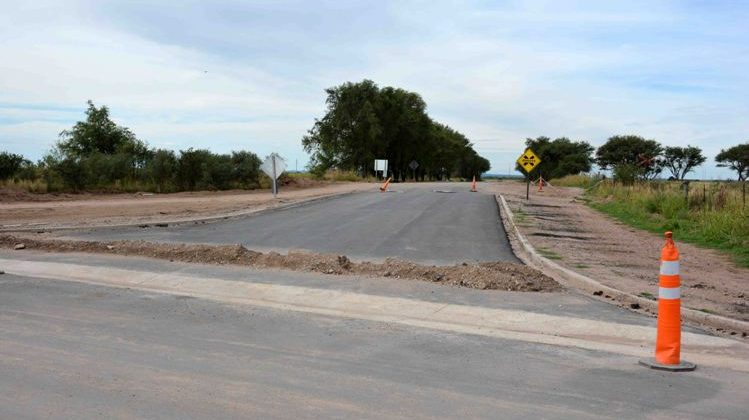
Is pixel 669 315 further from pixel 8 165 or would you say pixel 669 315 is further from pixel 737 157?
pixel 737 157

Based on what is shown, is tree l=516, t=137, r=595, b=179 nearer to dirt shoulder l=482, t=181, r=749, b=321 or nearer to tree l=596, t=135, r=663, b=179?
tree l=596, t=135, r=663, b=179

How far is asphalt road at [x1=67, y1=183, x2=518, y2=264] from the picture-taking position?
14180 millimetres

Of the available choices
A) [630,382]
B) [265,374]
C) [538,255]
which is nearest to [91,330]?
[265,374]

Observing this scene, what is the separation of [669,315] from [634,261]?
317 inches

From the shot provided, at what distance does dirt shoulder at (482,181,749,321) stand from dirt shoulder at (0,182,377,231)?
10.9 m

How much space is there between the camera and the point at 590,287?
10320 mm

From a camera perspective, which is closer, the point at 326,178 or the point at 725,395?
the point at 725,395

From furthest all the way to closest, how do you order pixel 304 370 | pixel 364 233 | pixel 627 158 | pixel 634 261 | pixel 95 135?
pixel 627 158 < pixel 95 135 < pixel 364 233 < pixel 634 261 < pixel 304 370

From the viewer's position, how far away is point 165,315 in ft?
27.8

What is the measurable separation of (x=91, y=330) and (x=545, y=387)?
508 centimetres

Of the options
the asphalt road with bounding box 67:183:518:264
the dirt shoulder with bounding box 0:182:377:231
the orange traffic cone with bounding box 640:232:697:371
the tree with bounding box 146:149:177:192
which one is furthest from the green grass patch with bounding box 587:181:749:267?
the tree with bounding box 146:149:177:192

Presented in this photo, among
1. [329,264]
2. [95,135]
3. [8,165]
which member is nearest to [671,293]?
[329,264]

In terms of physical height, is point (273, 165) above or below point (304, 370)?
above

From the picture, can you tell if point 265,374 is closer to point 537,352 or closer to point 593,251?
point 537,352
